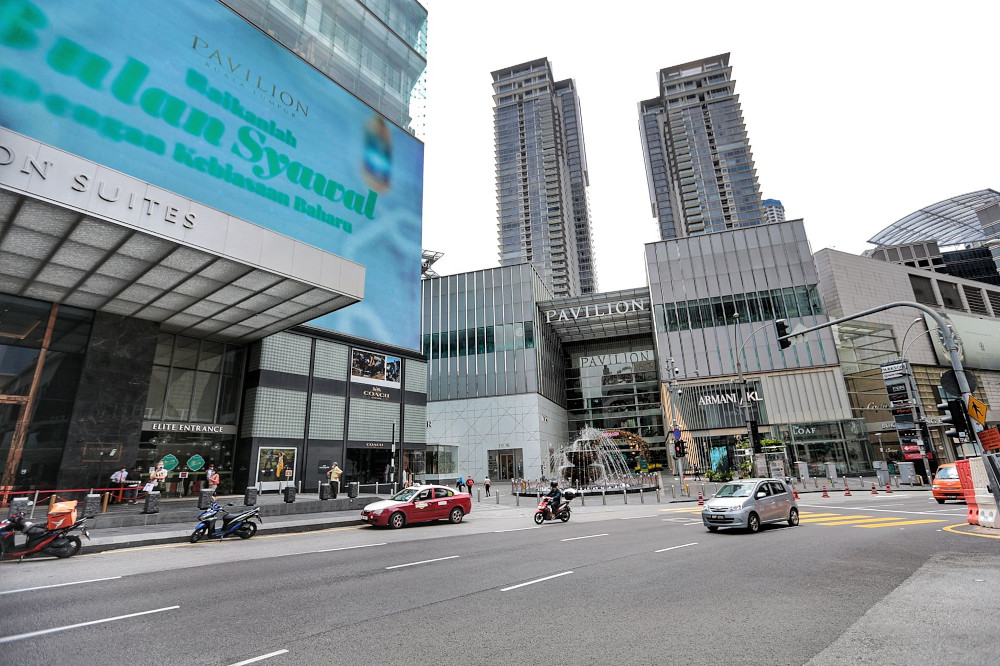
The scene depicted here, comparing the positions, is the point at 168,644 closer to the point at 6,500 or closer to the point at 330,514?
the point at 330,514

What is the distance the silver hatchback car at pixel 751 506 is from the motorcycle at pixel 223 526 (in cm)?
1412

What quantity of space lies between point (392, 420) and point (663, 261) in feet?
124

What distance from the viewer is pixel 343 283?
22094 millimetres

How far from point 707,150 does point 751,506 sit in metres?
123

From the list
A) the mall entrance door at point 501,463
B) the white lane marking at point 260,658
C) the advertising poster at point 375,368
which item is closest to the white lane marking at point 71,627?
the white lane marking at point 260,658

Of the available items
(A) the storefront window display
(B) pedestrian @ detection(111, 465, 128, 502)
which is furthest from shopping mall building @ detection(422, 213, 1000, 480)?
(B) pedestrian @ detection(111, 465, 128, 502)

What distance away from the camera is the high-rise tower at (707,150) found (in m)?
112

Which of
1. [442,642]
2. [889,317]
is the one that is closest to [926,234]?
[889,317]

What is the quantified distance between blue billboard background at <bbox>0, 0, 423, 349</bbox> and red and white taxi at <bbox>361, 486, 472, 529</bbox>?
17235 millimetres

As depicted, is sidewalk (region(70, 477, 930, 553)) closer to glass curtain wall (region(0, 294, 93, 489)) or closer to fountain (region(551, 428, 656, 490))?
glass curtain wall (region(0, 294, 93, 489))

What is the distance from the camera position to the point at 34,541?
36.2ft

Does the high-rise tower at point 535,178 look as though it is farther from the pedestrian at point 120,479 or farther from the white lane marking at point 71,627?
the white lane marking at point 71,627

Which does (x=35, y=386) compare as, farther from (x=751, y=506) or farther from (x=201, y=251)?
(x=751, y=506)

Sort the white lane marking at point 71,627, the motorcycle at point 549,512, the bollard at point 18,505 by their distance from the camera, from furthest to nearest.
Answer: the motorcycle at point 549,512 < the bollard at point 18,505 < the white lane marking at point 71,627
